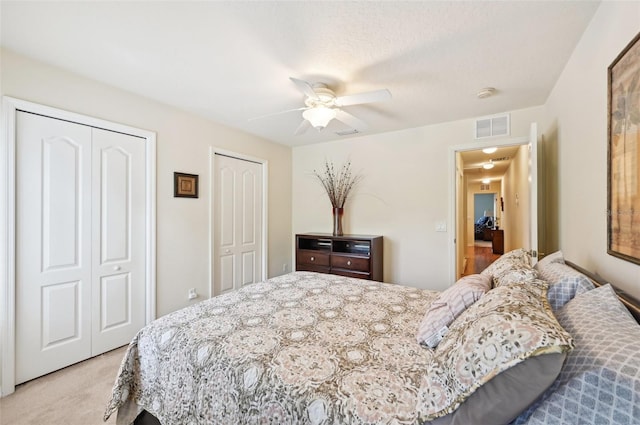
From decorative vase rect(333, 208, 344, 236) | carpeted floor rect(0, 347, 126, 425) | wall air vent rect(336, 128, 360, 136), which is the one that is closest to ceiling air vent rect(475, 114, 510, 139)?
wall air vent rect(336, 128, 360, 136)

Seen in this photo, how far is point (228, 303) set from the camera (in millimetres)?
1835

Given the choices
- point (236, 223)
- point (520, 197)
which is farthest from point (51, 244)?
→ point (520, 197)

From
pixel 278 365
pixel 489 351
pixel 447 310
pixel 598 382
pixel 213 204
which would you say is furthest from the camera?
pixel 213 204

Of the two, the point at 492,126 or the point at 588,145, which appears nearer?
the point at 588,145

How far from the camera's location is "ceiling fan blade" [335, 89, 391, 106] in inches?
75.2

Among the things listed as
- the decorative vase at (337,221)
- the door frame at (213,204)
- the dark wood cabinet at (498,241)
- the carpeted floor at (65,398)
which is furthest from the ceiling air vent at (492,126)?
the dark wood cabinet at (498,241)

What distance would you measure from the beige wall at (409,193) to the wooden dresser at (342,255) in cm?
32

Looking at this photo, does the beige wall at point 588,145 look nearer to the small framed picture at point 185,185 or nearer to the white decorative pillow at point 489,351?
the white decorative pillow at point 489,351

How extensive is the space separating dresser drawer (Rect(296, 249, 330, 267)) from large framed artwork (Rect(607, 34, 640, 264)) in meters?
2.83

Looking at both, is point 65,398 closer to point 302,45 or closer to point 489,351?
point 489,351

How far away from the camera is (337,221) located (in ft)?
12.9

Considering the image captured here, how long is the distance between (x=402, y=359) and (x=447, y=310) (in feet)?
1.15

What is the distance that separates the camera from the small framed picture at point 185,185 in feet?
9.80

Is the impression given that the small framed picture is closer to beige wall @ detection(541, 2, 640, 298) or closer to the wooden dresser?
the wooden dresser
